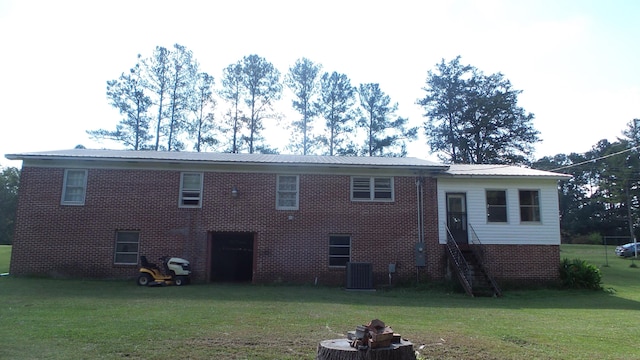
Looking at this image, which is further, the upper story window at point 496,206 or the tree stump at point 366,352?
the upper story window at point 496,206

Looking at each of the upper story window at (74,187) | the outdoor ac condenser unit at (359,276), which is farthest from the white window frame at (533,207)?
the upper story window at (74,187)

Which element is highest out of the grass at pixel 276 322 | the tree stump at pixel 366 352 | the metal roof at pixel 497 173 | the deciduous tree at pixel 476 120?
the deciduous tree at pixel 476 120

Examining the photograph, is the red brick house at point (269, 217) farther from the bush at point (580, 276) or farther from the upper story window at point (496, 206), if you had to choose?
the bush at point (580, 276)

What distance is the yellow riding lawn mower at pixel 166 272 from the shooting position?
16047mm

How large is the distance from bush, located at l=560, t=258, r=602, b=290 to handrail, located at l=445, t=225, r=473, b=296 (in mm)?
4626

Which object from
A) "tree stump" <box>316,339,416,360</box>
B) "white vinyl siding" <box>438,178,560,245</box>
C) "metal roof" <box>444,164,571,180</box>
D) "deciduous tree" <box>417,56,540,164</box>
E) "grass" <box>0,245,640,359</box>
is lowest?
"grass" <box>0,245,640,359</box>

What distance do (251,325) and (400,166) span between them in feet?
36.6

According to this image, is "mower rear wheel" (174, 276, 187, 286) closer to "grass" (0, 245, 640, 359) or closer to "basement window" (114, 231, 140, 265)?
"grass" (0, 245, 640, 359)

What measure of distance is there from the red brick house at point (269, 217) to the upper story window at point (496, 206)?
83 millimetres

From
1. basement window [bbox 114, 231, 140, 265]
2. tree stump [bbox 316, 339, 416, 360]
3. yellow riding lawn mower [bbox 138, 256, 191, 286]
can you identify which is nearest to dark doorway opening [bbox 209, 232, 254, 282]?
yellow riding lawn mower [bbox 138, 256, 191, 286]

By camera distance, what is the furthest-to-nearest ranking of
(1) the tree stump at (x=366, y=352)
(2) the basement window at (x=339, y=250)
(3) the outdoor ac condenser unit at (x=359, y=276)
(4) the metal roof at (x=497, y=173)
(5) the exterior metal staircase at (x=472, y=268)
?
(4) the metal roof at (x=497, y=173), (2) the basement window at (x=339, y=250), (3) the outdoor ac condenser unit at (x=359, y=276), (5) the exterior metal staircase at (x=472, y=268), (1) the tree stump at (x=366, y=352)

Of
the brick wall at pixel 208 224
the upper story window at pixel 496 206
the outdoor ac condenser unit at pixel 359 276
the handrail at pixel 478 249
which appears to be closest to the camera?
the outdoor ac condenser unit at pixel 359 276

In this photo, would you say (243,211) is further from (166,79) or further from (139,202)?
(166,79)

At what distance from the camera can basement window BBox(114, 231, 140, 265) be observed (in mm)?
17625
